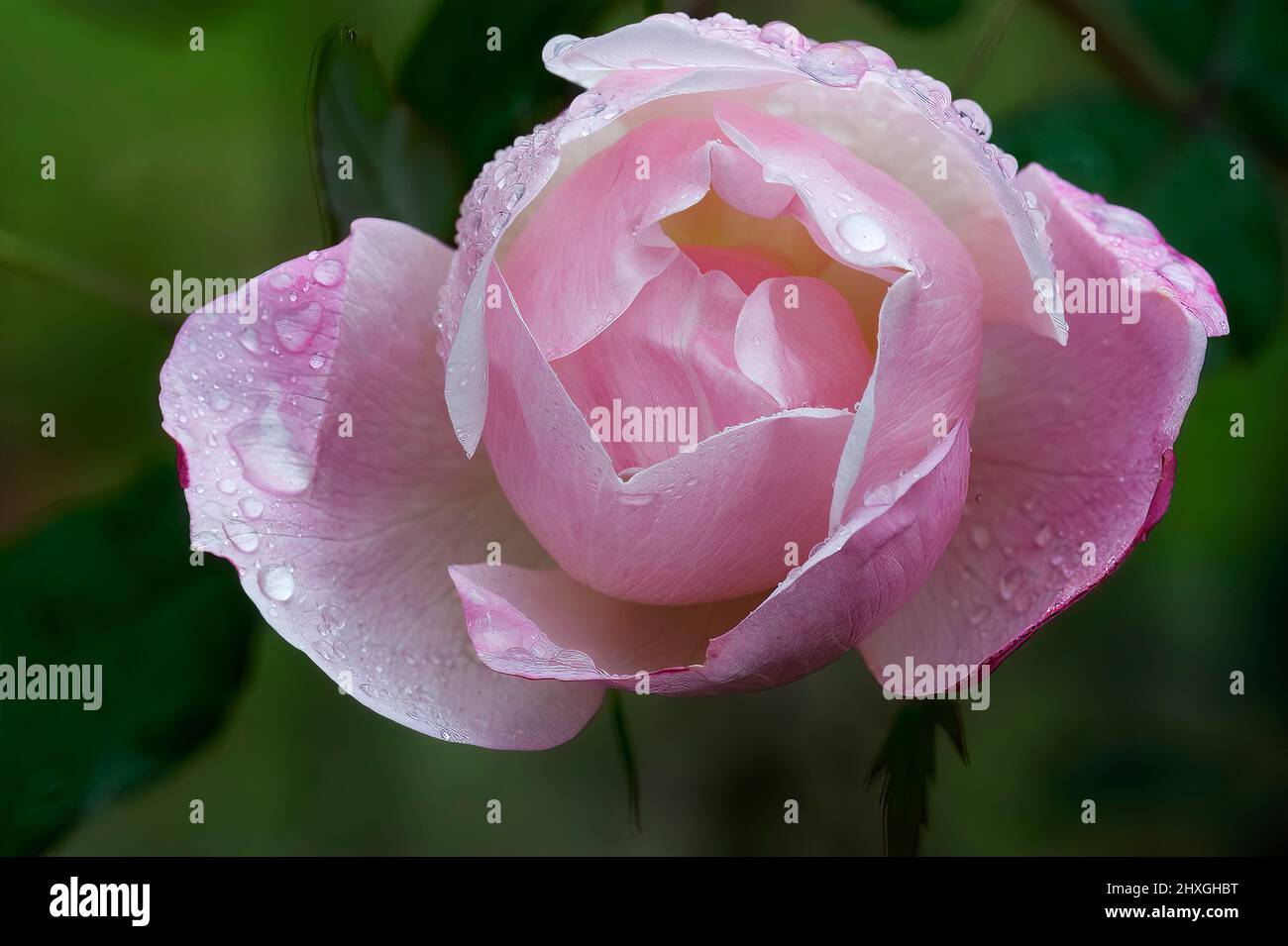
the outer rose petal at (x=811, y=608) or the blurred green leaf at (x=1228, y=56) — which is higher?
the blurred green leaf at (x=1228, y=56)

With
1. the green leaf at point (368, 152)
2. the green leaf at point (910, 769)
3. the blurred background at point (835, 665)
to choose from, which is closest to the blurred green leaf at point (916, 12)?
the blurred background at point (835, 665)

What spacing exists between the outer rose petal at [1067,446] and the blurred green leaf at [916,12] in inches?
7.9

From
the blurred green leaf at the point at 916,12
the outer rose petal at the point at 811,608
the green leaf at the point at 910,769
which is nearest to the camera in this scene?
the outer rose petal at the point at 811,608

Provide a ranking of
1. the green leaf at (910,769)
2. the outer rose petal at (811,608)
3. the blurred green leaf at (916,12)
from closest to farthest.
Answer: the outer rose petal at (811,608) → the green leaf at (910,769) → the blurred green leaf at (916,12)

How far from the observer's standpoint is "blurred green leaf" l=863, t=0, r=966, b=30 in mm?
580

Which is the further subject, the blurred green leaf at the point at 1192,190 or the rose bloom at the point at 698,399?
the blurred green leaf at the point at 1192,190

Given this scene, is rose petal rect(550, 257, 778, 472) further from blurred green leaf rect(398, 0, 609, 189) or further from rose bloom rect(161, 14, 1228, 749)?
blurred green leaf rect(398, 0, 609, 189)

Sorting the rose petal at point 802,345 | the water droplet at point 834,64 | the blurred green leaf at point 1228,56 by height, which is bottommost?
the rose petal at point 802,345

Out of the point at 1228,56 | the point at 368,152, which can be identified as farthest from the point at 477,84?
the point at 1228,56

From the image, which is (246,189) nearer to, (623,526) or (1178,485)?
(623,526)

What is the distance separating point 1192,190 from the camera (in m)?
0.61

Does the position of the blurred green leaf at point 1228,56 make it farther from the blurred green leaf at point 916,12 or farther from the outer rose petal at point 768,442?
the outer rose petal at point 768,442

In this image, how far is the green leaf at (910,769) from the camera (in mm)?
462

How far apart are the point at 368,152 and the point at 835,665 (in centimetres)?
45
